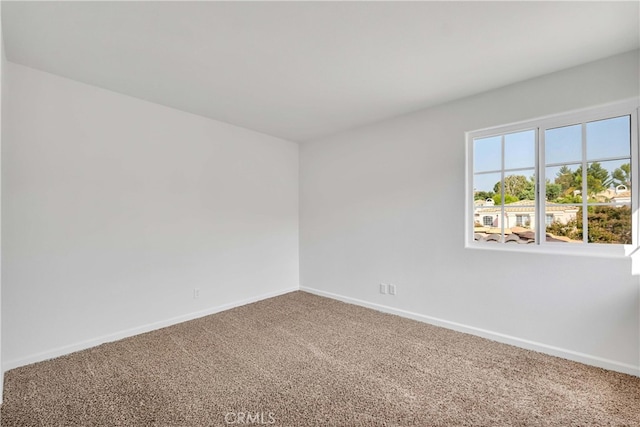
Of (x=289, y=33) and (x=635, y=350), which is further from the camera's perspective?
(x=635, y=350)

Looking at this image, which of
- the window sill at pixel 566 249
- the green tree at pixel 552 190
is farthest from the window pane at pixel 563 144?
the window sill at pixel 566 249

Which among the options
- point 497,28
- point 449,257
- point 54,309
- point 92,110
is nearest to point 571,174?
point 449,257

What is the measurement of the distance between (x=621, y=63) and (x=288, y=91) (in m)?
2.67

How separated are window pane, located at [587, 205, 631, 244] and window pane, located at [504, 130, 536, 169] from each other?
2.05 feet

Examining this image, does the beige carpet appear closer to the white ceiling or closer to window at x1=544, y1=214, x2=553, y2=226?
window at x1=544, y1=214, x2=553, y2=226

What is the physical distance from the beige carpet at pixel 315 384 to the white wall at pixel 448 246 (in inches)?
12.0

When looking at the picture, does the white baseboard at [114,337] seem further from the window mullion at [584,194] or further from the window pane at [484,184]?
the window mullion at [584,194]

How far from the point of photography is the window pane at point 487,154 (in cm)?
286

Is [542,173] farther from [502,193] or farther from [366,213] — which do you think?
[366,213]

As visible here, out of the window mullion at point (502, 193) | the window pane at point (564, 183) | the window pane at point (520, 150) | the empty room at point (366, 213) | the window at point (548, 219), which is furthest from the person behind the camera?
the window mullion at point (502, 193)

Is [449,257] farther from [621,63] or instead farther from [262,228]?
[262,228]

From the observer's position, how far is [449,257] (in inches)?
120

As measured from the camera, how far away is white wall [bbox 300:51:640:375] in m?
2.23

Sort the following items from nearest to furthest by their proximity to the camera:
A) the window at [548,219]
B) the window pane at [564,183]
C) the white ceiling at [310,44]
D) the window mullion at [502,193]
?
the white ceiling at [310,44] → the window pane at [564,183] → the window at [548,219] → the window mullion at [502,193]
